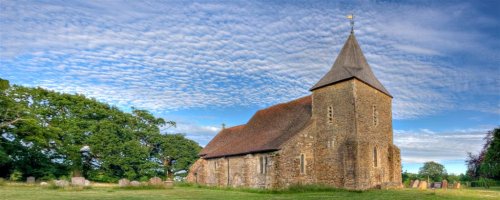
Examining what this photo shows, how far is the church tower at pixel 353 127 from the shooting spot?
94.3 feet

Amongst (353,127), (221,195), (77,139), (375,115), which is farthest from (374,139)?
(77,139)

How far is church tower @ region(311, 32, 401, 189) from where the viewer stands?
94.3ft

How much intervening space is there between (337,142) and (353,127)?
1.79 metres

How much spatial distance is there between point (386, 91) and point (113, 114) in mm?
33671

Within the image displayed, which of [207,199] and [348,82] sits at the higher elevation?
[348,82]

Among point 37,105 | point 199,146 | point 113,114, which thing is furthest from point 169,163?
point 37,105

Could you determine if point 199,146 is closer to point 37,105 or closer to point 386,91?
point 37,105

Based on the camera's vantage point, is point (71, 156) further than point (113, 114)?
No

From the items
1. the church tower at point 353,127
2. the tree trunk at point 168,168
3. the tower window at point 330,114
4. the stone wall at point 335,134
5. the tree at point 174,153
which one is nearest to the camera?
the church tower at point 353,127

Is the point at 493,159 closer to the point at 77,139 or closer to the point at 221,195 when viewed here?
the point at 221,195

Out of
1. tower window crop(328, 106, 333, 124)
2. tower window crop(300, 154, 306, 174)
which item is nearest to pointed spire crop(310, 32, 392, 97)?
tower window crop(328, 106, 333, 124)

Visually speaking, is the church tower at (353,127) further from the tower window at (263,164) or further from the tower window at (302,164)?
the tower window at (263,164)

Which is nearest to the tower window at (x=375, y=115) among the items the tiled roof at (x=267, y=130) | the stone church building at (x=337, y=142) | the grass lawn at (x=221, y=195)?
the stone church building at (x=337, y=142)

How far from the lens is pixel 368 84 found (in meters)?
30.2
